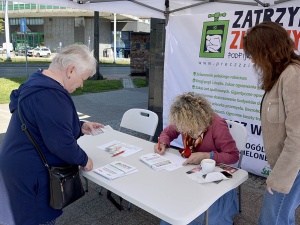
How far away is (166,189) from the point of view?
1607 mm

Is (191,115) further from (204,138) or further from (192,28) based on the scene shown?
(192,28)

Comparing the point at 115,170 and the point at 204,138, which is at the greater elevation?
the point at 204,138

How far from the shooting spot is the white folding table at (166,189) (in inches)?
54.8

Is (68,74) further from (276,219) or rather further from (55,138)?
(276,219)

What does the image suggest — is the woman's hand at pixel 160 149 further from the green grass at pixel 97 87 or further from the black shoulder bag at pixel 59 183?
the green grass at pixel 97 87

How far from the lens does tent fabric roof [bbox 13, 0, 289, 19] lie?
10.3ft

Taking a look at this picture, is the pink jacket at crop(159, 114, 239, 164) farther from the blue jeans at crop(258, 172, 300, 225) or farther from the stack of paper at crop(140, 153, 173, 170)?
the blue jeans at crop(258, 172, 300, 225)

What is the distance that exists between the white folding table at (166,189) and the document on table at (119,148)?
3.2 inches

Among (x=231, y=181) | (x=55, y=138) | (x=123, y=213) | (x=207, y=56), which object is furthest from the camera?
(x=207, y=56)

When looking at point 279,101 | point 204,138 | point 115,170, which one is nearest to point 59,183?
point 115,170

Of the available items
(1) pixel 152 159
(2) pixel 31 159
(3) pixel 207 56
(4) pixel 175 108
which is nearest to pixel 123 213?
(1) pixel 152 159

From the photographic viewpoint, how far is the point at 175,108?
202cm

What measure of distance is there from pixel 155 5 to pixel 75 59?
2.46 m

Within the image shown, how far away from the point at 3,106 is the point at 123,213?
586cm
